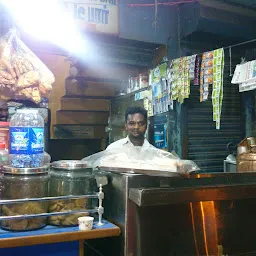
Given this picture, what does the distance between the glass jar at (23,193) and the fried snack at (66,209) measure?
0.04 m

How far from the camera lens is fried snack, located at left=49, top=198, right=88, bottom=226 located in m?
1.49

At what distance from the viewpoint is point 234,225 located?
1751mm

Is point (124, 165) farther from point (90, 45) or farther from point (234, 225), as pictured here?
point (90, 45)

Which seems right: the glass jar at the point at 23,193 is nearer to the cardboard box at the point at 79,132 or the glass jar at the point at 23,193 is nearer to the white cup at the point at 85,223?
the white cup at the point at 85,223

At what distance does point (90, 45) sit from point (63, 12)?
55 cm

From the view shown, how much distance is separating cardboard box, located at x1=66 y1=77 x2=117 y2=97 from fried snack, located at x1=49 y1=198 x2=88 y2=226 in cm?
354

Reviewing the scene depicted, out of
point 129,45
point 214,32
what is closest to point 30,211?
point 129,45

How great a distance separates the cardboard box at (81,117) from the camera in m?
5.26

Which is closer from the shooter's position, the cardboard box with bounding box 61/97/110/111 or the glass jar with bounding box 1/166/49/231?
the glass jar with bounding box 1/166/49/231

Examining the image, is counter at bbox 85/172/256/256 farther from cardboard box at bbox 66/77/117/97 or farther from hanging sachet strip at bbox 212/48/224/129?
cardboard box at bbox 66/77/117/97

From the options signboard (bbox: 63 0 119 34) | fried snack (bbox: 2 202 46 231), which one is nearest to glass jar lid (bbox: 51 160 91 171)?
fried snack (bbox: 2 202 46 231)

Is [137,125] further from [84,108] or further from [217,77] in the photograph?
[84,108]

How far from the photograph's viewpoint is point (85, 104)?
5.33 meters

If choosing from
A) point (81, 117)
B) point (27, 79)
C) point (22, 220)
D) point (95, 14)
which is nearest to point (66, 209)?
point (22, 220)
